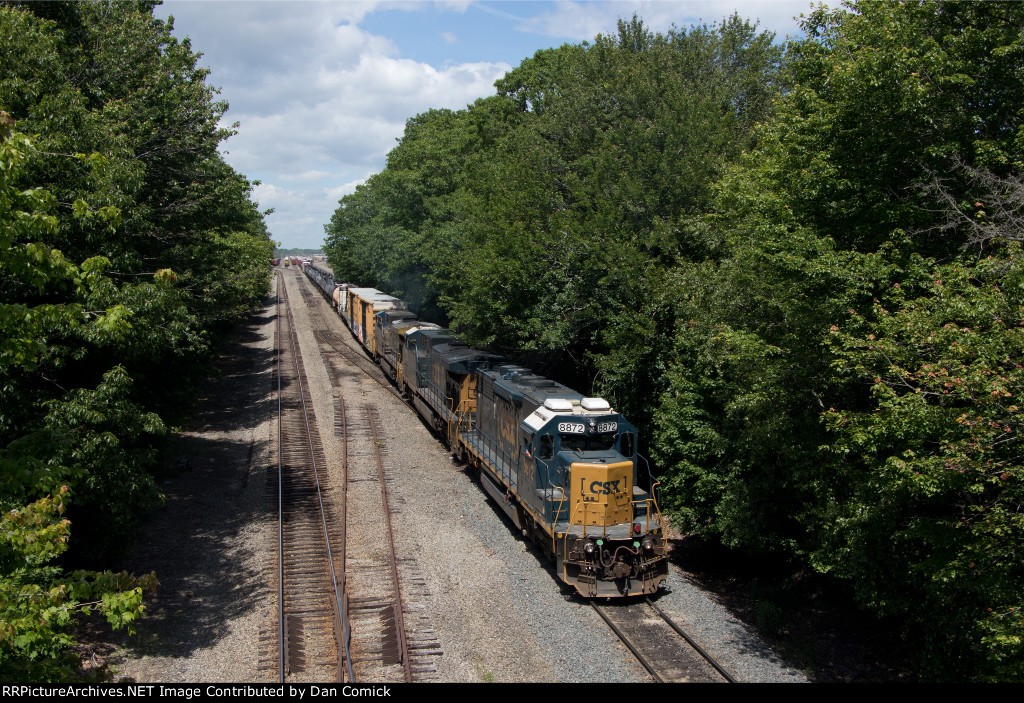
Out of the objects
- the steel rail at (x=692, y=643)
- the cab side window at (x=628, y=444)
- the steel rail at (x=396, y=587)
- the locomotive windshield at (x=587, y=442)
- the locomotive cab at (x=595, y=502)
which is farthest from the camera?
the cab side window at (x=628, y=444)

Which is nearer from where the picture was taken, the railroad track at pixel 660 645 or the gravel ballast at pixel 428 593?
the railroad track at pixel 660 645

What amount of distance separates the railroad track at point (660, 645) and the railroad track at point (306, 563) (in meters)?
5.10

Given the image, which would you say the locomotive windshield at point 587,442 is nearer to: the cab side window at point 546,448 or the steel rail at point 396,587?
the cab side window at point 546,448

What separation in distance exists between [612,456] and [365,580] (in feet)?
19.6

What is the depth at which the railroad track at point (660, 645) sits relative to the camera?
35.9ft

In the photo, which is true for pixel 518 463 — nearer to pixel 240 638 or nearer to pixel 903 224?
pixel 240 638

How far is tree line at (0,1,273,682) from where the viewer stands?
7.38 metres

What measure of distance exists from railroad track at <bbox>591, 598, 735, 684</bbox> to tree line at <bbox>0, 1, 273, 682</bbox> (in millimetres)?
7962

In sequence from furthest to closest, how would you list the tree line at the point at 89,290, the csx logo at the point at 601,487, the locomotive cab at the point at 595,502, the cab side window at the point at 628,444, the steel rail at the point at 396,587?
the cab side window at the point at 628,444
the csx logo at the point at 601,487
the locomotive cab at the point at 595,502
the steel rail at the point at 396,587
the tree line at the point at 89,290

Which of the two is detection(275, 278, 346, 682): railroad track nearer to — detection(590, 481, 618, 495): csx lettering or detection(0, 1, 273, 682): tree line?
detection(0, 1, 273, 682): tree line

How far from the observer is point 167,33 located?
22.8 metres

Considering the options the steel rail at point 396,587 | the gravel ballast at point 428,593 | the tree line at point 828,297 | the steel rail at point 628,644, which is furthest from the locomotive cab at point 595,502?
the steel rail at point 396,587

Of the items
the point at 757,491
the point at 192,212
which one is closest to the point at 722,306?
the point at 757,491

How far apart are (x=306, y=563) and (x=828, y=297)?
481 inches
